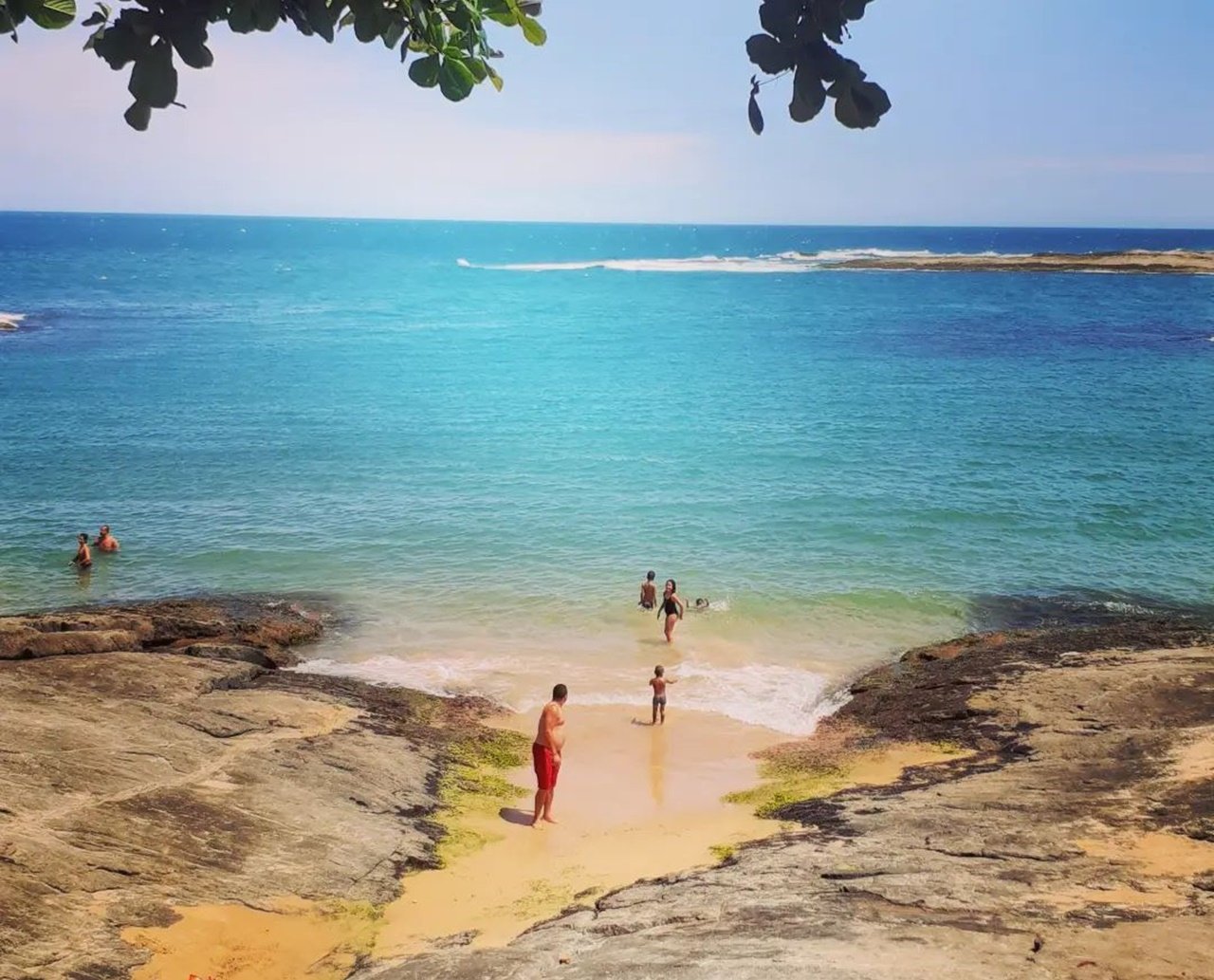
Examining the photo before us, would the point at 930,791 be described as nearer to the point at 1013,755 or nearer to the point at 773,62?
the point at 1013,755

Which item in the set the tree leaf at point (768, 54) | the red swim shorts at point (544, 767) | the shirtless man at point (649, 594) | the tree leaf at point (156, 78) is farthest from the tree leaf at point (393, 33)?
the shirtless man at point (649, 594)

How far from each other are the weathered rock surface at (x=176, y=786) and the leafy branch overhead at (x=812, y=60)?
8.68 meters

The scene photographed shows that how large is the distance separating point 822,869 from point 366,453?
1201 inches

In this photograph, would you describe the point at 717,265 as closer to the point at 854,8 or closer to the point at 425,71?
the point at 854,8

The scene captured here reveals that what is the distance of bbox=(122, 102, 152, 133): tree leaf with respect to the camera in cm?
323

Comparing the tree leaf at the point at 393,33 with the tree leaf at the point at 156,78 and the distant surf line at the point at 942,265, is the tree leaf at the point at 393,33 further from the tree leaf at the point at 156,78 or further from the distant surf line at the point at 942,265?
the distant surf line at the point at 942,265

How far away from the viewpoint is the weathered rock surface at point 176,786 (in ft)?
30.4

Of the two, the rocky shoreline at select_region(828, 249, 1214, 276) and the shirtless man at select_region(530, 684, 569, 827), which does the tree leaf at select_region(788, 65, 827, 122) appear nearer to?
the shirtless man at select_region(530, 684, 569, 827)

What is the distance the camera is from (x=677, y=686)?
19.9m

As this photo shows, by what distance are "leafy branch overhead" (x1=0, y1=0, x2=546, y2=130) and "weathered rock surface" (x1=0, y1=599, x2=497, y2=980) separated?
775 cm

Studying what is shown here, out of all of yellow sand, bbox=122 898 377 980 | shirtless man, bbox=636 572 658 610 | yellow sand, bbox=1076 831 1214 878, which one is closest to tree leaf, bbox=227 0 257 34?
yellow sand, bbox=122 898 377 980

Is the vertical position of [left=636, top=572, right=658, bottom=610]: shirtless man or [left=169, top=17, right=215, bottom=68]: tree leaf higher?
[left=169, top=17, right=215, bottom=68]: tree leaf

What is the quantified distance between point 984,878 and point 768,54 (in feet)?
27.8

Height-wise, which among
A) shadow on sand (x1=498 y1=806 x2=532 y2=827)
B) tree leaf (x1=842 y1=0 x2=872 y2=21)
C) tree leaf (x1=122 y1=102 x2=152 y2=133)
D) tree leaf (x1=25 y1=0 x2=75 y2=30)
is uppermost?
tree leaf (x1=842 y1=0 x2=872 y2=21)
